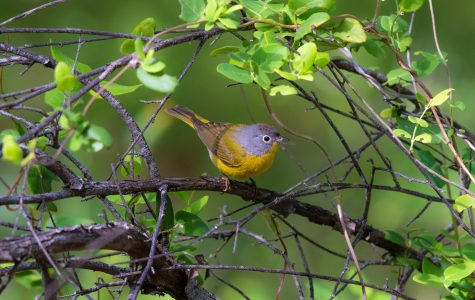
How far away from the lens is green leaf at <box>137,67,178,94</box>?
1706mm

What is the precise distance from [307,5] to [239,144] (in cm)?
225

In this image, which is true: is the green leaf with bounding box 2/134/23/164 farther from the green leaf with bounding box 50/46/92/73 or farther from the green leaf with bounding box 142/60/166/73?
the green leaf with bounding box 50/46/92/73

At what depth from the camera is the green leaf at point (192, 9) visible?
2.09 m

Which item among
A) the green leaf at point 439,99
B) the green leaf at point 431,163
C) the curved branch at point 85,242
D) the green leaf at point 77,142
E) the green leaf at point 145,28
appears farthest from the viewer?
the green leaf at point 431,163

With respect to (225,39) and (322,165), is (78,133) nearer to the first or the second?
(225,39)

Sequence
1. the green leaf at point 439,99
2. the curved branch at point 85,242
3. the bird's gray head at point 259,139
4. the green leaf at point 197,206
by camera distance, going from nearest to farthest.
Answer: the curved branch at point 85,242
the green leaf at point 439,99
the green leaf at point 197,206
the bird's gray head at point 259,139

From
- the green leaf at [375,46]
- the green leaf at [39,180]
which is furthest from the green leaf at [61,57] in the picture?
the green leaf at [375,46]

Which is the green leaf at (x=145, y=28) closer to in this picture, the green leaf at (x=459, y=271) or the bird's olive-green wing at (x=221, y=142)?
the green leaf at (x=459, y=271)

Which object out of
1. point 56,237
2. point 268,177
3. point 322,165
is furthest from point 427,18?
point 56,237

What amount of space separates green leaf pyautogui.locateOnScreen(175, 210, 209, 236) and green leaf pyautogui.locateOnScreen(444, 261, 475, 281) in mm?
923

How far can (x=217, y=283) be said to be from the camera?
501 cm

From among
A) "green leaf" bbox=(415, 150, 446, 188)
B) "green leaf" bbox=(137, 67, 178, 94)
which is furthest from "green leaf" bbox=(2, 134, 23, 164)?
"green leaf" bbox=(415, 150, 446, 188)

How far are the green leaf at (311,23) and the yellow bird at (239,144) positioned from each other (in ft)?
6.78

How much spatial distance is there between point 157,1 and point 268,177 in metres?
1.81
